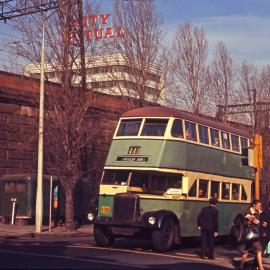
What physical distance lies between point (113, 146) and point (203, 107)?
2012cm

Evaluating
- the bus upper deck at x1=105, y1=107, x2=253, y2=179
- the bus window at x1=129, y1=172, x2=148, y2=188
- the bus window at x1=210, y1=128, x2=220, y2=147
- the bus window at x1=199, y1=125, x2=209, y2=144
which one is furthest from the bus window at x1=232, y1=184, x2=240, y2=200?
the bus window at x1=129, y1=172, x2=148, y2=188

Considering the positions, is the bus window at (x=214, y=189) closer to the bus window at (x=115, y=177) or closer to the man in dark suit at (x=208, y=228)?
the bus window at (x=115, y=177)

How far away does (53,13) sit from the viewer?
28484 mm

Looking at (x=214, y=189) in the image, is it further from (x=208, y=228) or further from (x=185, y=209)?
(x=208, y=228)

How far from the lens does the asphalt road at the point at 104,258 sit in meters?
13.8

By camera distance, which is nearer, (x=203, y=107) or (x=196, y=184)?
(x=196, y=184)

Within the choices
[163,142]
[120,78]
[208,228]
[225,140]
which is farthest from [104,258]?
[120,78]

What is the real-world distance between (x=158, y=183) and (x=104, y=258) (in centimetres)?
454

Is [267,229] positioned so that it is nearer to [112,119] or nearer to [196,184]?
[196,184]

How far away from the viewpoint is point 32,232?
24891mm

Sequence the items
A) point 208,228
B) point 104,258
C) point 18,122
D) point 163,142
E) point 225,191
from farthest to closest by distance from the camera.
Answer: point 18,122, point 225,191, point 163,142, point 208,228, point 104,258

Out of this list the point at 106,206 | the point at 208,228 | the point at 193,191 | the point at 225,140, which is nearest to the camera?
the point at 208,228

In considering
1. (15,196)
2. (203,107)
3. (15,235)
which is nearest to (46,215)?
(15,196)

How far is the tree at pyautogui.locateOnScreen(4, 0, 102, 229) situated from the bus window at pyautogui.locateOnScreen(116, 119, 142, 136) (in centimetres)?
659
